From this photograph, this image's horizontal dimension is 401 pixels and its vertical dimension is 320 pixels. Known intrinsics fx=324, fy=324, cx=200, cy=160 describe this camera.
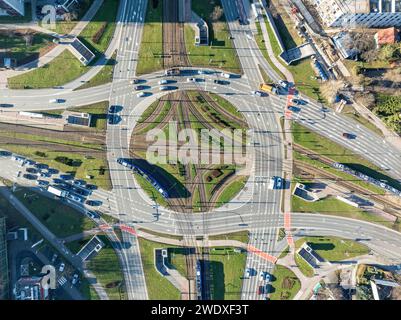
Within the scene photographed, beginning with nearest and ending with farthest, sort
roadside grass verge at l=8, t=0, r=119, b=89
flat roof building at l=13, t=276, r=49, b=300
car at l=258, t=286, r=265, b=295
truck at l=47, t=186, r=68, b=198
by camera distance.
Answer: flat roof building at l=13, t=276, r=49, b=300
truck at l=47, t=186, r=68, b=198
roadside grass verge at l=8, t=0, r=119, b=89
car at l=258, t=286, r=265, b=295

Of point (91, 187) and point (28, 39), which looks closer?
point (28, 39)

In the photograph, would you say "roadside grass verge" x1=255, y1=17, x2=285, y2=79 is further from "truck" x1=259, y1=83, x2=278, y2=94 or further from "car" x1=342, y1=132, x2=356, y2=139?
"car" x1=342, y1=132, x2=356, y2=139

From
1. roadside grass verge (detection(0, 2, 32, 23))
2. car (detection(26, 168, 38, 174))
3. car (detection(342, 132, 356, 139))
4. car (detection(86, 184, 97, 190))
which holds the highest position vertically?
roadside grass verge (detection(0, 2, 32, 23))

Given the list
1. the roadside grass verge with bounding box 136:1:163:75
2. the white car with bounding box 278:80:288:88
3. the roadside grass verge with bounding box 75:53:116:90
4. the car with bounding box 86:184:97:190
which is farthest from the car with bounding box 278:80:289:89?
the car with bounding box 86:184:97:190

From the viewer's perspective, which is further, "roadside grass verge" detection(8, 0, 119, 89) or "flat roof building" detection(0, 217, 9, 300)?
"roadside grass verge" detection(8, 0, 119, 89)

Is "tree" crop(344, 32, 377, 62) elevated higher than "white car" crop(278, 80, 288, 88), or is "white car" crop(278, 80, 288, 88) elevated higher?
"tree" crop(344, 32, 377, 62)

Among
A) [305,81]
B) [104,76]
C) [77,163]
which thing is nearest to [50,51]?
[104,76]

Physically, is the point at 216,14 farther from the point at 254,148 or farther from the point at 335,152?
the point at 335,152
